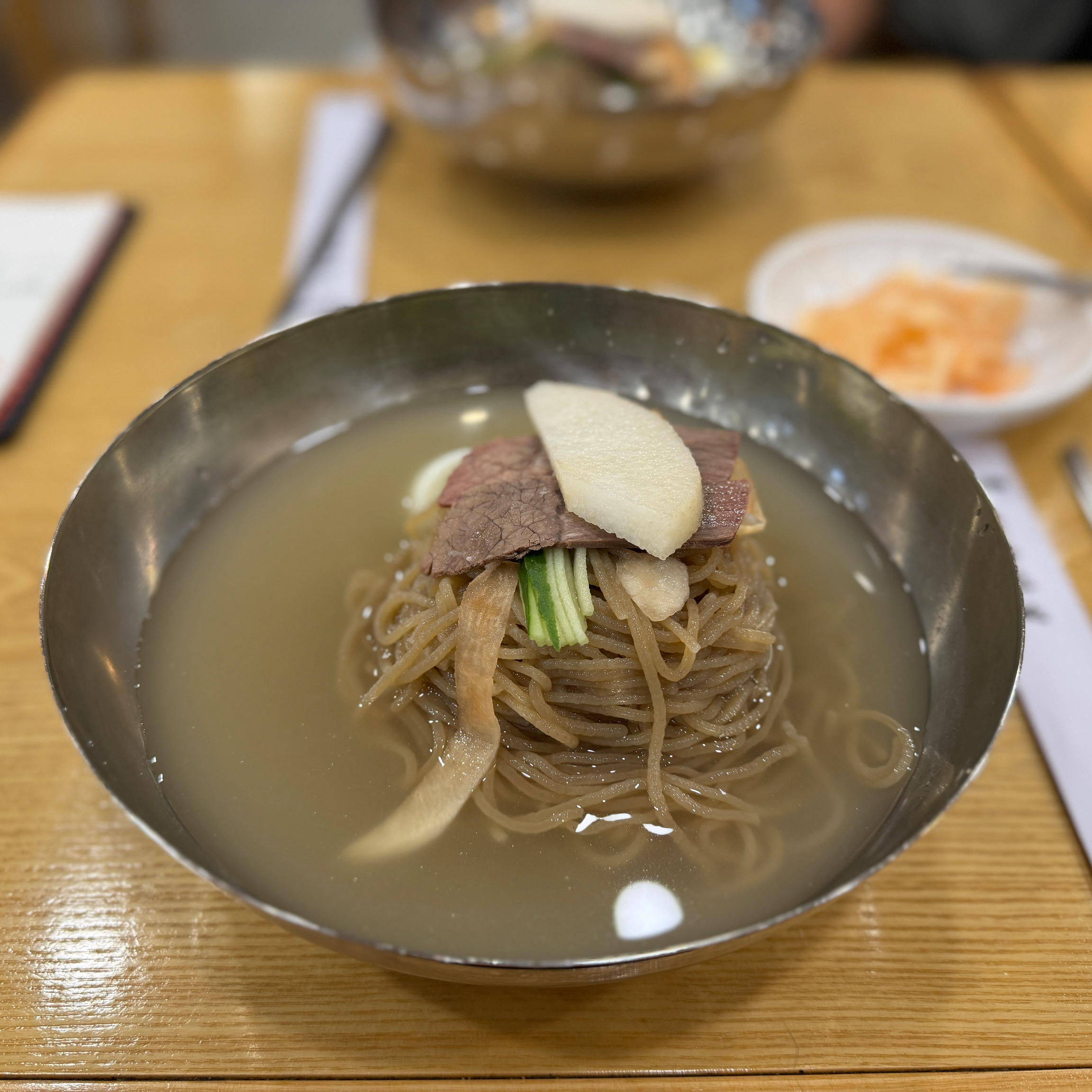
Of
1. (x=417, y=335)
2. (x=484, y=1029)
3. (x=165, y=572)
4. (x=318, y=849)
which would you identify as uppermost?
(x=417, y=335)

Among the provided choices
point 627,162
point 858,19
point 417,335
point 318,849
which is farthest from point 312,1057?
point 858,19

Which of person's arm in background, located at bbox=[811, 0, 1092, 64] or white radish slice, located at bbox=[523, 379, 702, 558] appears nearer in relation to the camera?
white radish slice, located at bbox=[523, 379, 702, 558]

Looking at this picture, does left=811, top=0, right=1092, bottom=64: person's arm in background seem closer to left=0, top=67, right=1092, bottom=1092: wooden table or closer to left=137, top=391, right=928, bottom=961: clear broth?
left=0, top=67, right=1092, bottom=1092: wooden table

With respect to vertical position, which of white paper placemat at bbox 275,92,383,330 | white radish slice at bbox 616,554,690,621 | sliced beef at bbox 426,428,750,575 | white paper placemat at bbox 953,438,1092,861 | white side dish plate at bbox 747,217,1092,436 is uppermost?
sliced beef at bbox 426,428,750,575

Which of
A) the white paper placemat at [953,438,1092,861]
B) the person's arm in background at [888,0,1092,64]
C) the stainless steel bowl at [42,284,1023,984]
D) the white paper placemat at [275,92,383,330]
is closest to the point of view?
the stainless steel bowl at [42,284,1023,984]

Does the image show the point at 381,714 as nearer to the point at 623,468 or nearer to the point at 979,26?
the point at 623,468

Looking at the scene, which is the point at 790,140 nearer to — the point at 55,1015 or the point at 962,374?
the point at 962,374

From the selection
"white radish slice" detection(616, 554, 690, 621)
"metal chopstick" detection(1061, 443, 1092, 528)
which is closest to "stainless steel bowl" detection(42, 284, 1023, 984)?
"white radish slice" detection(616, 554, 690, 621)
